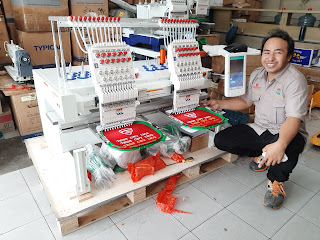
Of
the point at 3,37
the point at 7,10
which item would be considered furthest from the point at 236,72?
the point at 7,10

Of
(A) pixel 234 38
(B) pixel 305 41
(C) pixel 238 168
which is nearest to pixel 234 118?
(C) pixel 238 168

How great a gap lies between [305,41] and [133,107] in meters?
4.07

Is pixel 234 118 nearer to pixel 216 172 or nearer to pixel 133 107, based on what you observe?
pixel 216 172

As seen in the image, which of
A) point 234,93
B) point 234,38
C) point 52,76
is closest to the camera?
point 52,76

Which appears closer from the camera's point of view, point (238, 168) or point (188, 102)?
point (188, 102)

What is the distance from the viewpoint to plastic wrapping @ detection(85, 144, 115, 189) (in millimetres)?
1848

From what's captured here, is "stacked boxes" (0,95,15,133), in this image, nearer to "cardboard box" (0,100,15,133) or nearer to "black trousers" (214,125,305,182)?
"cardboard box" (0,100,15,133)

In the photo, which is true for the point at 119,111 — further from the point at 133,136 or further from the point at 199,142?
the point at 199,142

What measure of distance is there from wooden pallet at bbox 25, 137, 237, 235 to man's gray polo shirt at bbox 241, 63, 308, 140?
526 mm

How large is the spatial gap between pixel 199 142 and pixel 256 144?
509mm

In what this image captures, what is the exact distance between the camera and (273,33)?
1.83 meters

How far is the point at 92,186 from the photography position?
1.85m

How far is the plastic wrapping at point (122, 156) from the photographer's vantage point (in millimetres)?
2043

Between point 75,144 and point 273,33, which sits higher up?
point 273,33
